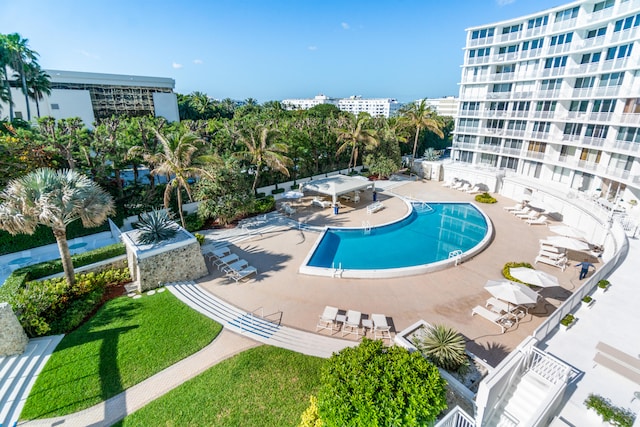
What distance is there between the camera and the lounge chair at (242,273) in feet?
55.9

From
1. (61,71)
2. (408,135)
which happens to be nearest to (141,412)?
(408,135)

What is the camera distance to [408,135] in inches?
1877

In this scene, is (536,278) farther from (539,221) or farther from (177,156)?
(177,156)

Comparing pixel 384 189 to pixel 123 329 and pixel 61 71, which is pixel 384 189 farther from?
pixel 61 71

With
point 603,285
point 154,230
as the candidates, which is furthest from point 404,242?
point 154,230

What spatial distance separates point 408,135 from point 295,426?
1797 inches

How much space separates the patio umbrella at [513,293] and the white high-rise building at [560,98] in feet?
57.6

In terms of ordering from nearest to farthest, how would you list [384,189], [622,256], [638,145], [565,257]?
[622,256] < [565,257] < [638,145] < [384,189]

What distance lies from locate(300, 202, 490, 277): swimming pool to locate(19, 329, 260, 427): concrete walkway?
6.40 m

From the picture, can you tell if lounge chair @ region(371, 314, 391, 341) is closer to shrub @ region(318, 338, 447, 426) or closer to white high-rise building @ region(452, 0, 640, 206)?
shrub @ region(318, 338, 447, 426)

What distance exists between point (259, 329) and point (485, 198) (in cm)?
2769

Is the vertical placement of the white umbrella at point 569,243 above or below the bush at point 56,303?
above

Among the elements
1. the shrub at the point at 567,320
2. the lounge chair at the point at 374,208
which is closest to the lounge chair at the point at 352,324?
the shrub at the point at 567,320

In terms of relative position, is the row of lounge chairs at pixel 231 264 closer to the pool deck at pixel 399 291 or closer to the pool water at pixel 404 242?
the pool deck at pixel 399 291
